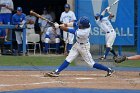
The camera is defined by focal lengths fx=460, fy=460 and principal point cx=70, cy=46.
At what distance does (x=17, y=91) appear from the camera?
33.1 ft

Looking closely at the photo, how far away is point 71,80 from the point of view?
487 inches

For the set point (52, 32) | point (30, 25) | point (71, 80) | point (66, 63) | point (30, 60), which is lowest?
point (71, 80)

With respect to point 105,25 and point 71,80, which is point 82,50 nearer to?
point 71,80

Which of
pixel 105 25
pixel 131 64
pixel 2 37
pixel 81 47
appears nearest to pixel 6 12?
pixel 2 37

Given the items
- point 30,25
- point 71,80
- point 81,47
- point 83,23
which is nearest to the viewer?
point 71,80

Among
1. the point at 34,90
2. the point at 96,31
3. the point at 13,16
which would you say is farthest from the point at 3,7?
the point at 34,90

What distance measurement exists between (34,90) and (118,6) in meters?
10.2

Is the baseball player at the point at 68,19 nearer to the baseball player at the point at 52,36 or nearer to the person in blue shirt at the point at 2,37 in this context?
the baseball player at the point at 52,36

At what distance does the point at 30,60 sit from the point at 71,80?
5.49 meters

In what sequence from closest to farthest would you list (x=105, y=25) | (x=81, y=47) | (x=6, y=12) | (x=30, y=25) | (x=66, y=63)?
(x=66, y=63) → (x=81, y=47) → (x=105, y=25) → (x=6, y=12) → (x=30, y=25)

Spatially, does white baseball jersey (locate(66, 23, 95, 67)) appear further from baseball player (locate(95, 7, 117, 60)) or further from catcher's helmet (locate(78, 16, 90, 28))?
baseball player (locate(95, 7, 117, 60))

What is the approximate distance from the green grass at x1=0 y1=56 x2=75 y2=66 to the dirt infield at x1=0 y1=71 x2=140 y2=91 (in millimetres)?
2257

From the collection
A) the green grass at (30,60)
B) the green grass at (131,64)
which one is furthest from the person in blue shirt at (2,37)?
the green grass at (131,64)

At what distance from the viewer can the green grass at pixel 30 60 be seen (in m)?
16.5
